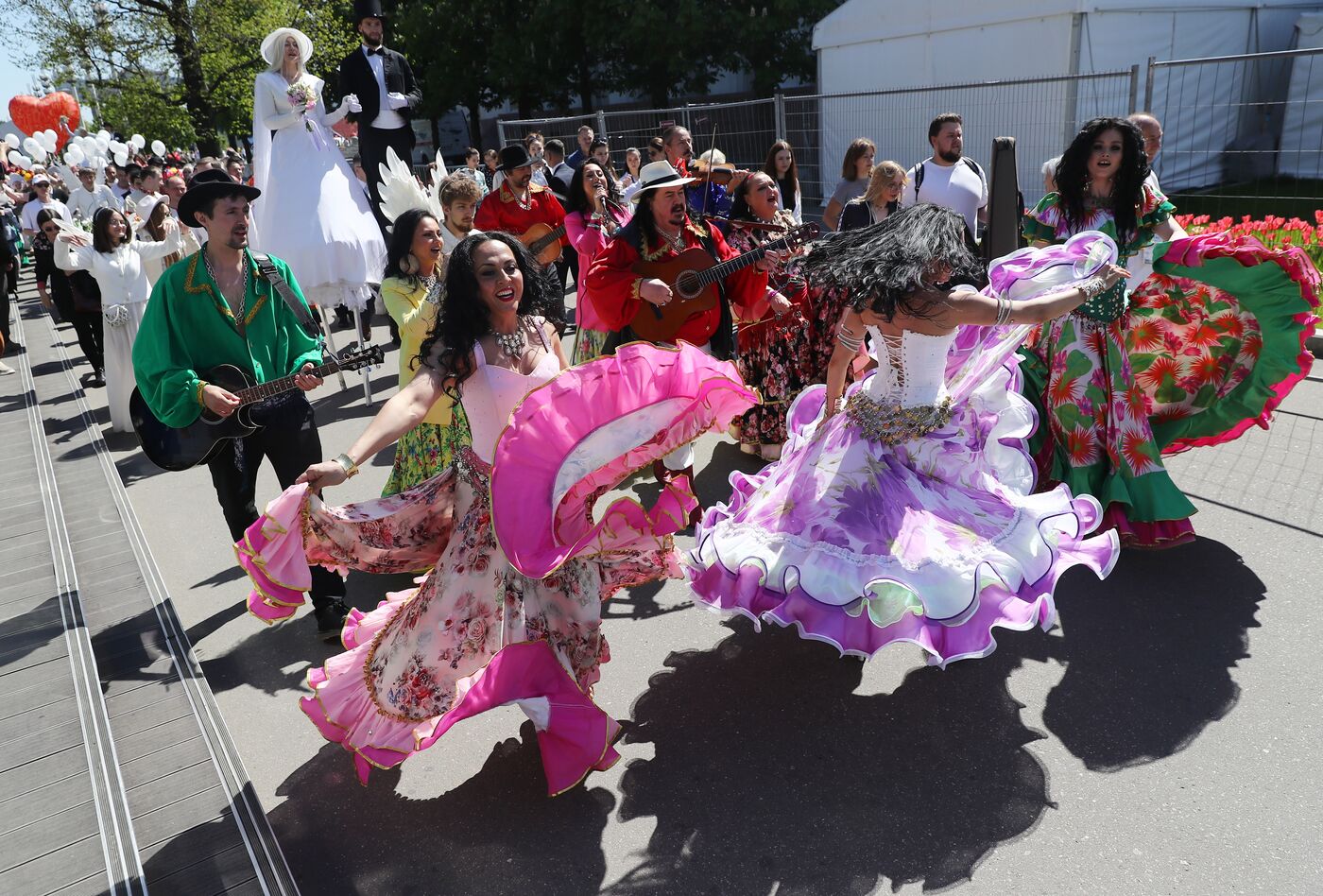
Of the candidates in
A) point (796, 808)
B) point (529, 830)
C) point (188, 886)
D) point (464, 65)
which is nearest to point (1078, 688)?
point (796, 808)

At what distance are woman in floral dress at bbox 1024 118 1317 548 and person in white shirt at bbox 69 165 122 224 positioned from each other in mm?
14820

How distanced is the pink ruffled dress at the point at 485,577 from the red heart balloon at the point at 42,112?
118 ft

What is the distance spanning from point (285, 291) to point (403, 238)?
42.5 inches

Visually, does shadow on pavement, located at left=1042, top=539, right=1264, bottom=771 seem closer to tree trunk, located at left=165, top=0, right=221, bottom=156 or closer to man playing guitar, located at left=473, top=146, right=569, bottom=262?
man playing guitar, located at left=473, top=146, right=569, bottom=262

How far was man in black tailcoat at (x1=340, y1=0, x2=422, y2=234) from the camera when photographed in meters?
8.62

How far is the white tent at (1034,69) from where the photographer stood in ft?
35.0

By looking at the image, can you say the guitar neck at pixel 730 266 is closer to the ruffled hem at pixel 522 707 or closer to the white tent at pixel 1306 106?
the ruffled hem at pixel 522 707

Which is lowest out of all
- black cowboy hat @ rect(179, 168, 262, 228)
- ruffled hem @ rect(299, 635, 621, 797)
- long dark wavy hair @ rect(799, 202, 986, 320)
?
ruffled hem @ rect(299, 635, 621, 797)

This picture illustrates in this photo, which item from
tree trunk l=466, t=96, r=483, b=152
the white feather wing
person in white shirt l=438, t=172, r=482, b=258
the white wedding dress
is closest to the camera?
the white feather wing

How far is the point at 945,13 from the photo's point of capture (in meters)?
13.7

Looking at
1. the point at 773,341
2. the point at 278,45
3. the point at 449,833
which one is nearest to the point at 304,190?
the point at 278,45

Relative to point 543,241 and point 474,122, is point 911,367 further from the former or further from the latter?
point 474,122

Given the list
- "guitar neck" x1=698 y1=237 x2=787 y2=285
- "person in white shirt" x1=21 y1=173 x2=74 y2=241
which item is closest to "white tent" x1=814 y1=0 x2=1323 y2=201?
"guitar neck" x1=698 y1=237 x2=787 y2=285

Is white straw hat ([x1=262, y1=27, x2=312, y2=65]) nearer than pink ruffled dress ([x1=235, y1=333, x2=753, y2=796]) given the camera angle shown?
No
